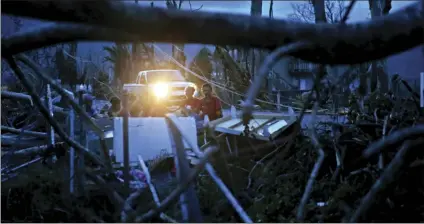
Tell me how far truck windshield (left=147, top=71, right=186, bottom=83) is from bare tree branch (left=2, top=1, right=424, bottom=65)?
1115cm

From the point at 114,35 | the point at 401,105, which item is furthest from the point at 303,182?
the point at 114,35

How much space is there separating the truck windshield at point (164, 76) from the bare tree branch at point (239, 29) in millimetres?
11152

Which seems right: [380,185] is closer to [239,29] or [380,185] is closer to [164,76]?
[239,29]

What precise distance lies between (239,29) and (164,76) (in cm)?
1191

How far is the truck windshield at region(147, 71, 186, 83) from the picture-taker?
1349 centimetres

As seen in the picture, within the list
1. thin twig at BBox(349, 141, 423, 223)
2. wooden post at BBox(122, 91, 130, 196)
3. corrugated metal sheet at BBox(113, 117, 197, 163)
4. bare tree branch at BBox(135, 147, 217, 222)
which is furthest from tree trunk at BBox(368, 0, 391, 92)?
bare tree branch at BBox(135, 147, 217, 222)

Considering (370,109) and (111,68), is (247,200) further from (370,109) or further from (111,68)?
(111,68)

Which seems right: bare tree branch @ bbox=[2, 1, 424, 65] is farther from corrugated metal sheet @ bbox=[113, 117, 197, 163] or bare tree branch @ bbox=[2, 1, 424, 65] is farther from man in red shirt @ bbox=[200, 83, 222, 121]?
man in red shirt @ bbox=[200, 83, 222, 121]

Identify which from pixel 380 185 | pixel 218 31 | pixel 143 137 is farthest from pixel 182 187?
pixel 143 137

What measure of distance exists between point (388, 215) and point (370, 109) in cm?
175

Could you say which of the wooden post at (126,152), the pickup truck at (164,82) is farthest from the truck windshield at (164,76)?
the wooden post at (126,152)

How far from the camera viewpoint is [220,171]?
3.69m

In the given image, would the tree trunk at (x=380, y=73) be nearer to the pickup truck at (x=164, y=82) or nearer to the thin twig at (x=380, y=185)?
the thin twig at (x=380, y=185)

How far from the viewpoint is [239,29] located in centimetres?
212
